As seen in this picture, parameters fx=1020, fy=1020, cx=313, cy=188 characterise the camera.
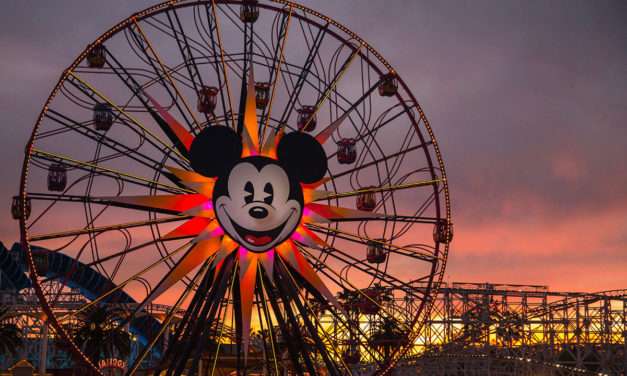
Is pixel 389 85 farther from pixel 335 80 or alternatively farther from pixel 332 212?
pixel 332 212

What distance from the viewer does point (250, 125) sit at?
2478 cm

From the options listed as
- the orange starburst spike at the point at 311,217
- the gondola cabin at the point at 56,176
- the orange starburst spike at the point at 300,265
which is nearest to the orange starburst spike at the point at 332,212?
the orange starburst spike at the point at 311,217

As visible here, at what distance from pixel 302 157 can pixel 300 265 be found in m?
2.69

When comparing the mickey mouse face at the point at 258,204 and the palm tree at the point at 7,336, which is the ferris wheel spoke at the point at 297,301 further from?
the palm tree at the point at 7,336

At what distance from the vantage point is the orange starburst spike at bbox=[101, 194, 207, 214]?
23422 mm

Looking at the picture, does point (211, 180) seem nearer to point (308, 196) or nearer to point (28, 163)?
point (308, 196)

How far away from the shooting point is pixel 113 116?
88.1ft

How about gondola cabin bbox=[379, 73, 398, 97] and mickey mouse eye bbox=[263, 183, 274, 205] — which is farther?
gondola cabin bbox=[379, 73, 398, 97]

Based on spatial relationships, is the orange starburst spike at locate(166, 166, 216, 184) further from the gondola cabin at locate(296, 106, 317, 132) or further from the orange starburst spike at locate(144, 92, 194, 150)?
the gondola cabin at locate(296, 106, 317, 132)

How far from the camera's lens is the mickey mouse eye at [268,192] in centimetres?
2456

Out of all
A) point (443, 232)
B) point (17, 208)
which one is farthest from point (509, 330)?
point (17, 208)

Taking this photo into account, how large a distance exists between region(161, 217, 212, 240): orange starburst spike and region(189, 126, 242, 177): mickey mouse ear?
1172 millimetres

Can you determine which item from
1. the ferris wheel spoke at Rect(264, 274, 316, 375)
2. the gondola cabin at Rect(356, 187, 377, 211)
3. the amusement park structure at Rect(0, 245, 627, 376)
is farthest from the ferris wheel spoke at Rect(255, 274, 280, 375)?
the amusement park structure at Rect(0, 245, 627, 376)

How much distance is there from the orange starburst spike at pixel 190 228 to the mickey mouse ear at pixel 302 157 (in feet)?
8.04
